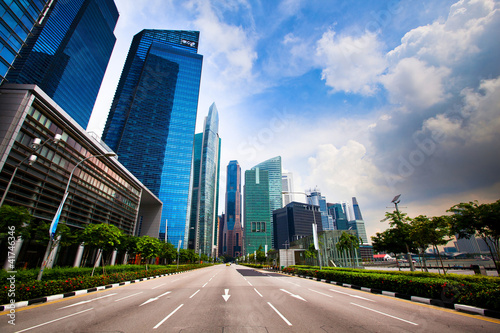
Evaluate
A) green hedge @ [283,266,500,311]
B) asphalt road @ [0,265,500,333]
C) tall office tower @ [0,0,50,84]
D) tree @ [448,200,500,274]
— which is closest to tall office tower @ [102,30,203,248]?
tall office tower @ [0,0,50,84]

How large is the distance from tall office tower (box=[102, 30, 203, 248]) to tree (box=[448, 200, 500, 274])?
10916 cm

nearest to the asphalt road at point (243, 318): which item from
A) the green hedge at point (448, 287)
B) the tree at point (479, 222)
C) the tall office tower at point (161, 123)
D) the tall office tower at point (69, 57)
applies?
the green hedge at point (448, 287)

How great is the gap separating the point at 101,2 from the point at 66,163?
503 feet

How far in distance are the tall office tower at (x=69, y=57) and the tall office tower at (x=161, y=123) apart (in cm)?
2049

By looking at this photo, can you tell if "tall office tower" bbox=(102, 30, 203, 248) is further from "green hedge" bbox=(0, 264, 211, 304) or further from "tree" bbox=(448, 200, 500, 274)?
"tree" bbox=(448, 200, 500, 274)

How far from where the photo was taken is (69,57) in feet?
318

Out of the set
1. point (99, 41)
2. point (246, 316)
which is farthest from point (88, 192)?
point (99, 41)

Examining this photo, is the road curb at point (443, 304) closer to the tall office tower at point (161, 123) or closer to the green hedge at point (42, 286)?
the green hedge at point (42, 286)

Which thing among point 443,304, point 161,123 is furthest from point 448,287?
point 161,123

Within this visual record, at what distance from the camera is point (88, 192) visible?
112 feet

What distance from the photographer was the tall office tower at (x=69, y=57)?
8612cm

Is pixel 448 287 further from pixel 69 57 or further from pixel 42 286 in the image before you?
pixel 69 57

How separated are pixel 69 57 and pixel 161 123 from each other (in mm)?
49591

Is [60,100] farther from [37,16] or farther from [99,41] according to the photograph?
[37,16]
